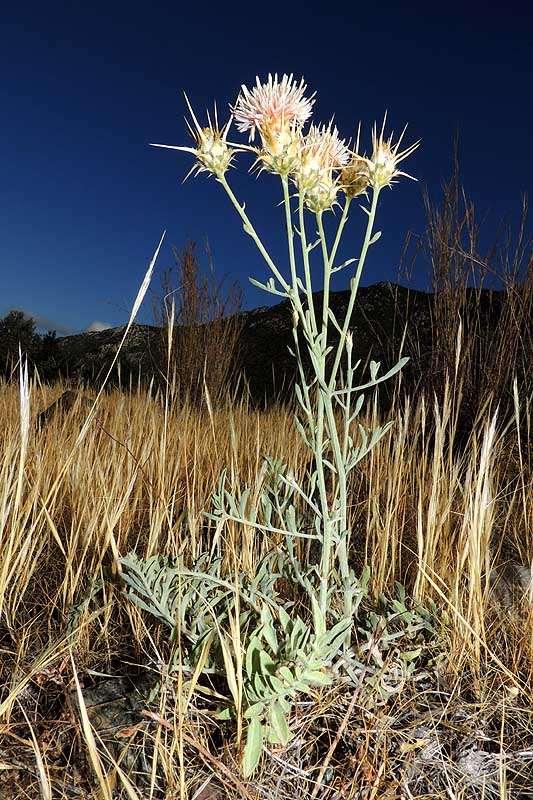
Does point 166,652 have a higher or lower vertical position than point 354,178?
lower

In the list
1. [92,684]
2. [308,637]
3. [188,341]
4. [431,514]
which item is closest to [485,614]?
[431,514]

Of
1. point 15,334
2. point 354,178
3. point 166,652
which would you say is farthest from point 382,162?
point 15,334

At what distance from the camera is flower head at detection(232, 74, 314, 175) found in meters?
0.74

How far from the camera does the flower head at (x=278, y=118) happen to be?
2.42ft

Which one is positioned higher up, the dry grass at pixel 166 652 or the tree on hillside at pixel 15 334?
the tree on hillside at pixel 15 334

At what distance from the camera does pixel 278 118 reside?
739 millimetres

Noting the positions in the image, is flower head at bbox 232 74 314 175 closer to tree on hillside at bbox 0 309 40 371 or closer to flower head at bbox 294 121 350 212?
flower head at bbox 294 121 350 212

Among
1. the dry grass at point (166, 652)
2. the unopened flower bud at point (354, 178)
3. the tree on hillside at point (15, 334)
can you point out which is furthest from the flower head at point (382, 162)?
the tree on hillside at point (15, 334)

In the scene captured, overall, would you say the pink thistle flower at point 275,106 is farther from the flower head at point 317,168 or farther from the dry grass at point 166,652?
the dry grass at point 166,652

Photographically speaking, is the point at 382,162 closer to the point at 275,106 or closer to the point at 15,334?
the point at 275,106

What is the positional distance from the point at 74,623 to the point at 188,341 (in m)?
3.75

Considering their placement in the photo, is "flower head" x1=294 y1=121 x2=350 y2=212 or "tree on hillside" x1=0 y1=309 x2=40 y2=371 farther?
"tree on hillside" x1=0 y1=309 x2=40 y2=371

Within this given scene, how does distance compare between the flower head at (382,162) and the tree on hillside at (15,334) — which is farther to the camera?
the tree on hillside at (15,334)

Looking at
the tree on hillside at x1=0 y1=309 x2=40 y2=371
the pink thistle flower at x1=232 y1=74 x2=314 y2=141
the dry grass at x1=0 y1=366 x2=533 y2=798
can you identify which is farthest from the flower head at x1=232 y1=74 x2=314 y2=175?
the tree on hillside at x1=0 y1=309 x2=40 y2=371
